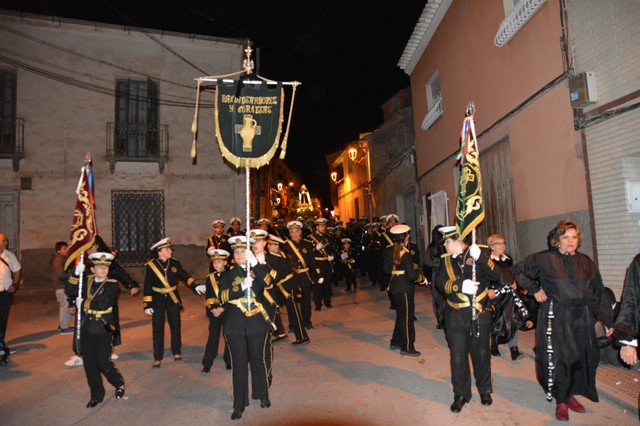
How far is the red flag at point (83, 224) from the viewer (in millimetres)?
6258

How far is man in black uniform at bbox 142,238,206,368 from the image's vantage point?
6.77 meters

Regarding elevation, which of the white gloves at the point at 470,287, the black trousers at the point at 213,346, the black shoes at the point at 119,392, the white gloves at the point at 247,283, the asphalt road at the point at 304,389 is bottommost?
the asphalt road at the point at 304,389

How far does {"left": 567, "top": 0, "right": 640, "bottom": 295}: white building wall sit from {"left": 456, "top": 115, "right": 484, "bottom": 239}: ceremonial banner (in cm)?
223

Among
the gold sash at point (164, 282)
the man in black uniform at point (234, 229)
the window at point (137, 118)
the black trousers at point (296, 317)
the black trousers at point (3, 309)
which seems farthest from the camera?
the window at point (137, 118)

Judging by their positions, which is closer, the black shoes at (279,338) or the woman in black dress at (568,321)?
the woman in black dress at (568,321)

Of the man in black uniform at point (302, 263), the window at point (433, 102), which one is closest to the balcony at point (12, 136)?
the man in black uniform at point (302, 263)

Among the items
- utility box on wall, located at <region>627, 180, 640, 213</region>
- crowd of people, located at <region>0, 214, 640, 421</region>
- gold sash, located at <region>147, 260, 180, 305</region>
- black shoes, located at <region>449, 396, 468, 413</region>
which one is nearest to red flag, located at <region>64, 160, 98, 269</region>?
crowd of people, located at <region>0, 214, 640, 421</region>

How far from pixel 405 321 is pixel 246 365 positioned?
9.71 ft

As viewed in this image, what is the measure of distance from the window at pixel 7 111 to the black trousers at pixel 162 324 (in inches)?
499

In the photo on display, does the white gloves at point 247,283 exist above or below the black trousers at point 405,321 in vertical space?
above

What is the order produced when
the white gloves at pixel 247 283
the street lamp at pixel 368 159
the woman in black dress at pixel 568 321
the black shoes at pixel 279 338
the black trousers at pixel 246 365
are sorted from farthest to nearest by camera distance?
the street lamp at pixel 368 159, the black shoes at pixel 279 338, the white gloves at pixel 247 283, the black trousers at pixel 246 365, the woman in black dress at pixel 568 321

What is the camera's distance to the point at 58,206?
15.8 m

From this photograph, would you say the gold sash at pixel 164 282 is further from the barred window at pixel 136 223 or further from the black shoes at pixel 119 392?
the barred window at pixel 136 223

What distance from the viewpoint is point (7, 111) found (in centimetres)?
1580
